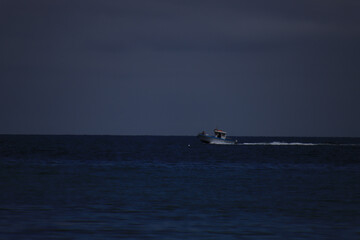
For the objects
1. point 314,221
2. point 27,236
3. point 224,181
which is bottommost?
point 27,236

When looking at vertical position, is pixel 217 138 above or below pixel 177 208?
above

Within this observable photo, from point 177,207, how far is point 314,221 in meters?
7.03

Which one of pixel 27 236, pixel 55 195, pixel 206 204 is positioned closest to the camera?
pixel 27 236

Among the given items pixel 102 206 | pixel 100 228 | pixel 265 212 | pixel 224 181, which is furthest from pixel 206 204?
pixel 224 181

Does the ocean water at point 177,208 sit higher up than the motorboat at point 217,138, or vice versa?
the motorboat at point 217,138

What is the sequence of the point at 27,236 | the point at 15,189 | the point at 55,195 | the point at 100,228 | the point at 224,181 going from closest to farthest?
the point at 27,236 → the point at 100,228 → the point at 55,195 → the point at 15,189 → the point at 224,181

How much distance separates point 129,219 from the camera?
20891mm

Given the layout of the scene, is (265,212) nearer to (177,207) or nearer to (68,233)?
(177,207)

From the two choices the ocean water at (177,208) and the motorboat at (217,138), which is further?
the motorboat at (217,138)

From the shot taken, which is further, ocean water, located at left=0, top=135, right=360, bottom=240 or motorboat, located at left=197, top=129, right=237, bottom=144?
motorboat, located at left=197, top=129, right=237, bottom=144

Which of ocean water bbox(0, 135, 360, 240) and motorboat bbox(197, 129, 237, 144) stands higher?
motorboat bbox(197, 129, 237, 144)

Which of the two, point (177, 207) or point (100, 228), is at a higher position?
point (177, 207)

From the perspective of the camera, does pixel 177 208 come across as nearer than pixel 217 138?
Yes

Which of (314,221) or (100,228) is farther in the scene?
(314,221)
